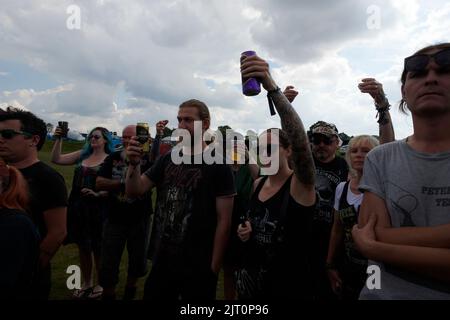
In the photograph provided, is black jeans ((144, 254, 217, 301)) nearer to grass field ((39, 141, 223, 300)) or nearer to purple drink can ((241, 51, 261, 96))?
purple drink can ((241, 51, 261, 96))

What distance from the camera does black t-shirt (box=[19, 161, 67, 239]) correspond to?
2977 mm

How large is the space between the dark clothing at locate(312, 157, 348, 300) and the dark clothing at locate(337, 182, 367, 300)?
0.76ft

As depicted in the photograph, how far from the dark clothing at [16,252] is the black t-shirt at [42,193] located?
0.75 metres

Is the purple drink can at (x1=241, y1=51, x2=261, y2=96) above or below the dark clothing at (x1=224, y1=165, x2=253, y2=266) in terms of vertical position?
above

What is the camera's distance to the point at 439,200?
68.1 inches

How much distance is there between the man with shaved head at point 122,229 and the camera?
4.59m

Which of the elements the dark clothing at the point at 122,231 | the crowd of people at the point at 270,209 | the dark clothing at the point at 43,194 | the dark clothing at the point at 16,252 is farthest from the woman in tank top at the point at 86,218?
the dark clothing at the point at 16,252

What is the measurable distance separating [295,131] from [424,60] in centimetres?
89

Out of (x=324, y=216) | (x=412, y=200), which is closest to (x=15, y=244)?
(x=412, y=200)

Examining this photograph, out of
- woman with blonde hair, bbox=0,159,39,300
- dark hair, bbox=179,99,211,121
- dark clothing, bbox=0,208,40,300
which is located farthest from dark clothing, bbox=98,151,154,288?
dark clothing, bbox=0,208,40,300

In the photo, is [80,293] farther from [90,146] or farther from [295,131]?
[295,131]

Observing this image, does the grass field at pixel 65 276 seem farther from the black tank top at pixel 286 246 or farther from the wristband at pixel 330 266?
the black tank top at pixel 286 246

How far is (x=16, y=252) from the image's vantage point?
2139mm

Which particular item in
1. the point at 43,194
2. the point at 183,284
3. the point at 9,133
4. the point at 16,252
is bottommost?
the point at 183,284
